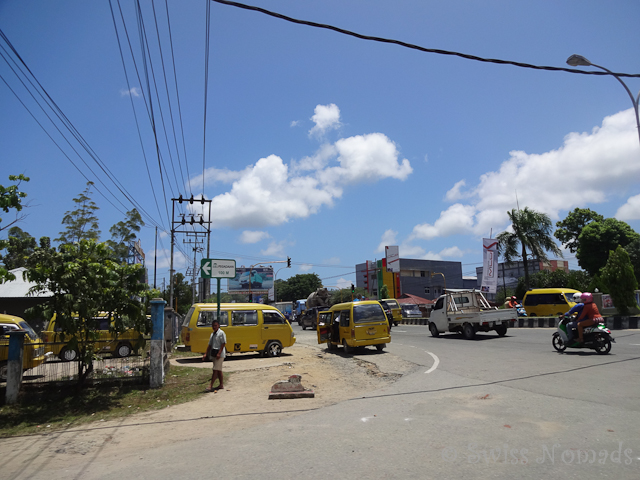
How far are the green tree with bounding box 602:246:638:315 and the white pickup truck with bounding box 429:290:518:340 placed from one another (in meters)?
8.15

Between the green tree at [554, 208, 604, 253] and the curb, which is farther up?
the green tree at [554, 208, 604, 253]

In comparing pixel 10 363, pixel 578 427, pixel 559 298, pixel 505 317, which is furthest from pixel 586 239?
pixel 10 363

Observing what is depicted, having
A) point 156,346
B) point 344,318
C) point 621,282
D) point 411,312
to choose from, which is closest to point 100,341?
point 156,346

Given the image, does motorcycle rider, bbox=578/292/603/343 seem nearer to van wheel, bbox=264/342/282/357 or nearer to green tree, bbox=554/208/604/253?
van wheel, bbox=264/342/282/357

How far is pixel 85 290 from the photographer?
907 centimetres

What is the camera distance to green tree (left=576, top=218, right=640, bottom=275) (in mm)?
46000

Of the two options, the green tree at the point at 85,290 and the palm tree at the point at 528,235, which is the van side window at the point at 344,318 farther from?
the palm tree at the point at 528,235

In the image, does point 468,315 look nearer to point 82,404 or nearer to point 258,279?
point 82,404

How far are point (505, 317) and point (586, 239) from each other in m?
34.2

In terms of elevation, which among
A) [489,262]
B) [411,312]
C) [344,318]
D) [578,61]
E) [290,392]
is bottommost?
[290,392]

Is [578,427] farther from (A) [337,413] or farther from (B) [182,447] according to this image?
(B) [182,447]

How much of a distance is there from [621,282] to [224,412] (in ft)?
81.1

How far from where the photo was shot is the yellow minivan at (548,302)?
1144 inches

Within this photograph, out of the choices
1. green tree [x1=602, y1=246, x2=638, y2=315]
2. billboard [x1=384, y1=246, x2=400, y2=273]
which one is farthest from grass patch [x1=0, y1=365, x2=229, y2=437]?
billboard [x1=384, y1=246, x2=400, y2=273]
